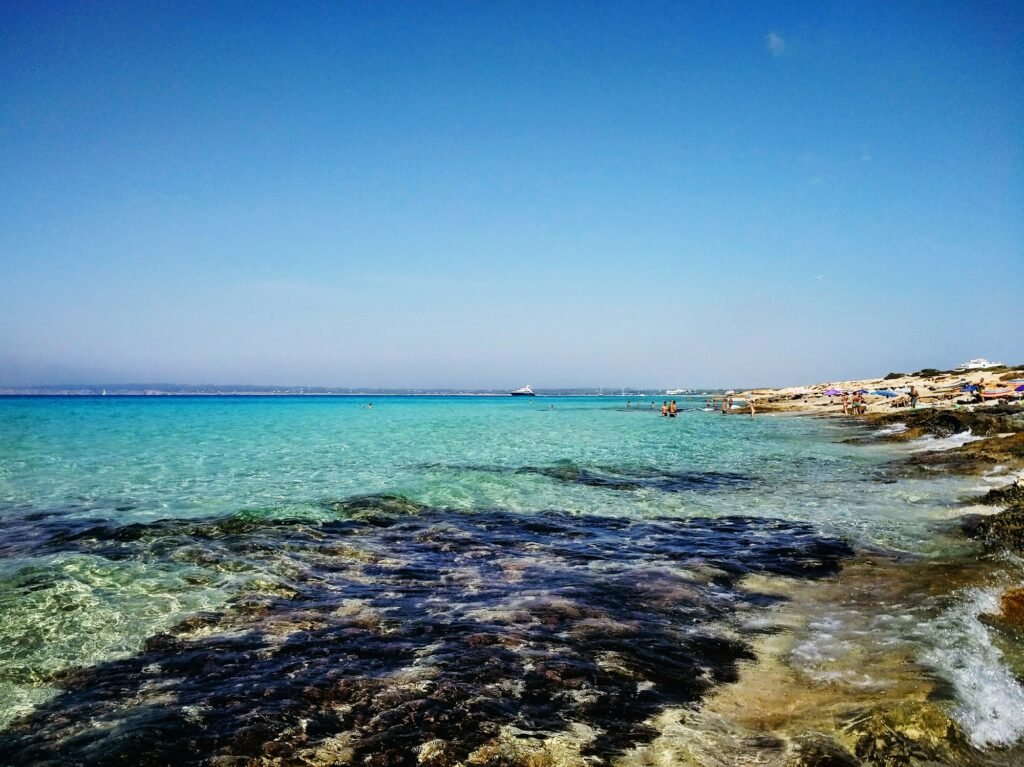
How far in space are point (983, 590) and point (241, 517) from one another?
14.8 metres

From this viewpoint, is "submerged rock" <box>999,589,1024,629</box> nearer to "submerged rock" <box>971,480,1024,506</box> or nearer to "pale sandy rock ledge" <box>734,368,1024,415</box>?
"submerged rock" <box>971,480,1024,506</box>

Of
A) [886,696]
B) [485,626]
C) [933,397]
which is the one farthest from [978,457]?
[933,397]

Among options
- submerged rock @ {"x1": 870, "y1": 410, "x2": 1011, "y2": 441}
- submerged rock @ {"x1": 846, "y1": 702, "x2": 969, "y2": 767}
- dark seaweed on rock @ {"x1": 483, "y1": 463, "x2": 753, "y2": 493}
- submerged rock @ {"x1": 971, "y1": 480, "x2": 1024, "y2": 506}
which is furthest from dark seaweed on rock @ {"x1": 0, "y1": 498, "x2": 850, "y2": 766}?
submerged rock @ {"x1": 870, "y1": 410, "x2": 1011, "y2": 441}

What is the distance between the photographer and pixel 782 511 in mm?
15914

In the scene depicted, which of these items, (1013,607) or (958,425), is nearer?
(1013,607)

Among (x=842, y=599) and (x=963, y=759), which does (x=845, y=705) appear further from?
(x=842, y=599)

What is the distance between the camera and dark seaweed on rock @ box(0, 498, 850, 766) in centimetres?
509

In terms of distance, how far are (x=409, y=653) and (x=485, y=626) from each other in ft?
3.98

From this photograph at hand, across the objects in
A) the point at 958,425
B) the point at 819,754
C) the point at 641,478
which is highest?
the point at 958,425

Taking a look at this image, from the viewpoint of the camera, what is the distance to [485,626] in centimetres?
772

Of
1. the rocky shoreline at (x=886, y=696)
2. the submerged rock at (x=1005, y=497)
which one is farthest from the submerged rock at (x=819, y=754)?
the submerged rock at (x=1005, y=497)

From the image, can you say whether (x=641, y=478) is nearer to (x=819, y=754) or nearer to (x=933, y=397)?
(x=819, y=754)

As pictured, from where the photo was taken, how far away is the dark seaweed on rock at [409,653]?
5.09 metres

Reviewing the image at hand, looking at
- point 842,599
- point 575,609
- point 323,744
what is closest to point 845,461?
point 842,599
